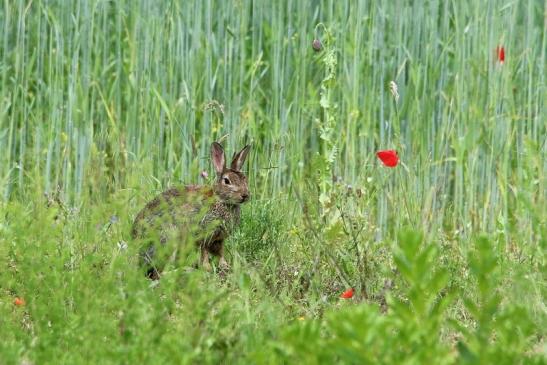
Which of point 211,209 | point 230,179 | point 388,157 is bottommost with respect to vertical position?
point 211,209

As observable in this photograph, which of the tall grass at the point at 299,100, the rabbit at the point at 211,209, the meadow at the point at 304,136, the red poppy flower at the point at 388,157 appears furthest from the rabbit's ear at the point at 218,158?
the red poppy flower at the point at 388,157

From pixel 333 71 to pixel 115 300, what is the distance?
2205 mm

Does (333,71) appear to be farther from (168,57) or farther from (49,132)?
(49,132)

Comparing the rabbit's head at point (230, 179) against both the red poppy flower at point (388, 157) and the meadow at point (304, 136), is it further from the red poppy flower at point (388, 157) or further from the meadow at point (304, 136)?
the red poppy flower at point (388, 157)

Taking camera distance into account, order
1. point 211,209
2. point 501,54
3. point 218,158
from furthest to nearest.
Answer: point 501,54 → point 218,158 → point 211,209

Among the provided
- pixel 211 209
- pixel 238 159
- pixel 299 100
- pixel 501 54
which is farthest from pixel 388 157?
pixel 299 100

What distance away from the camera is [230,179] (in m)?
4.82

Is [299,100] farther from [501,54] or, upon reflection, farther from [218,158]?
[501,54]

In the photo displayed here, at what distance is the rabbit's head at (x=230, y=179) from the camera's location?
4785 millimetres

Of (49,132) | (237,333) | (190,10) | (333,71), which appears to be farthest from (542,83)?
(237,333)

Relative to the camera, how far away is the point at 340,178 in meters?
5.16

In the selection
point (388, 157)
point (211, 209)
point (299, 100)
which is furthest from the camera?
point (299, 100)

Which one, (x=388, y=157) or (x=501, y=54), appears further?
(x=501, y=54)

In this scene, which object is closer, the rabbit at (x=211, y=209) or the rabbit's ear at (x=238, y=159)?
the rabbit at (x=211, y=209)
